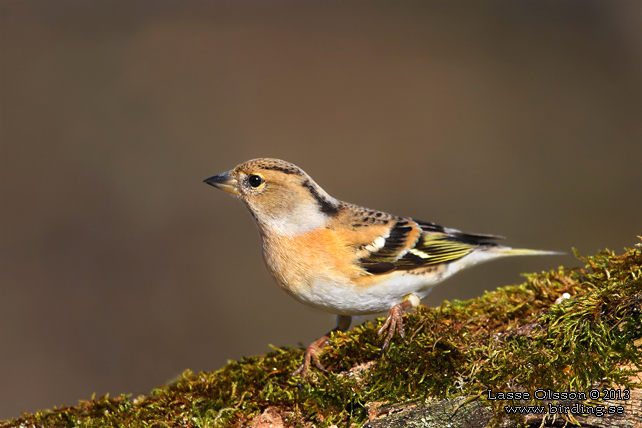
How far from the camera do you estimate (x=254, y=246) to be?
40.8ft

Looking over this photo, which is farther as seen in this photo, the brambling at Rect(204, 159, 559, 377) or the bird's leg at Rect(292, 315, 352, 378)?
the brambling at Rect(204, 159, 559, 377)

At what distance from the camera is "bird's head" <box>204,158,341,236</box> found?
420 cm

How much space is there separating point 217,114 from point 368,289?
1049 centimetres

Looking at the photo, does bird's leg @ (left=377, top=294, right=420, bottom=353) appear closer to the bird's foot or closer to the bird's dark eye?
the bird's foot

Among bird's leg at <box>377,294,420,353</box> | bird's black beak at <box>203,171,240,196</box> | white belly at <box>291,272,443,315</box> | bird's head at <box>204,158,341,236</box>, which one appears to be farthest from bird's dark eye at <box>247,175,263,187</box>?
bird's leg at <box>377,294,420,353</box>

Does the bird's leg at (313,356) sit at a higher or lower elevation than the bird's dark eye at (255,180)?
lower

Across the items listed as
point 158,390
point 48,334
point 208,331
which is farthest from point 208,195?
point 158,390

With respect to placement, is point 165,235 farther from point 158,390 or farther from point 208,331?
point 158,390

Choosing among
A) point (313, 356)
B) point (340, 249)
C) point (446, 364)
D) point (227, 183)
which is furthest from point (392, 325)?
point (227, 183)

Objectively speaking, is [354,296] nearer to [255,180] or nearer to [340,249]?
[340,249]

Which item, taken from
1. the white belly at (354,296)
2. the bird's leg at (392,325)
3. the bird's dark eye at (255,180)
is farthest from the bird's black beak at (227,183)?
the bird's leg at (392,325)

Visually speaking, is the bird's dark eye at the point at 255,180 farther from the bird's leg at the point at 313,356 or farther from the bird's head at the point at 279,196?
the bird's leg at the point at 313,356

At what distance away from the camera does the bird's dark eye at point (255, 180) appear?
14.1 ft

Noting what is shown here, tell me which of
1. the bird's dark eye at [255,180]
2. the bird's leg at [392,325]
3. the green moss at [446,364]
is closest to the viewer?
the green moss at [446,364]
